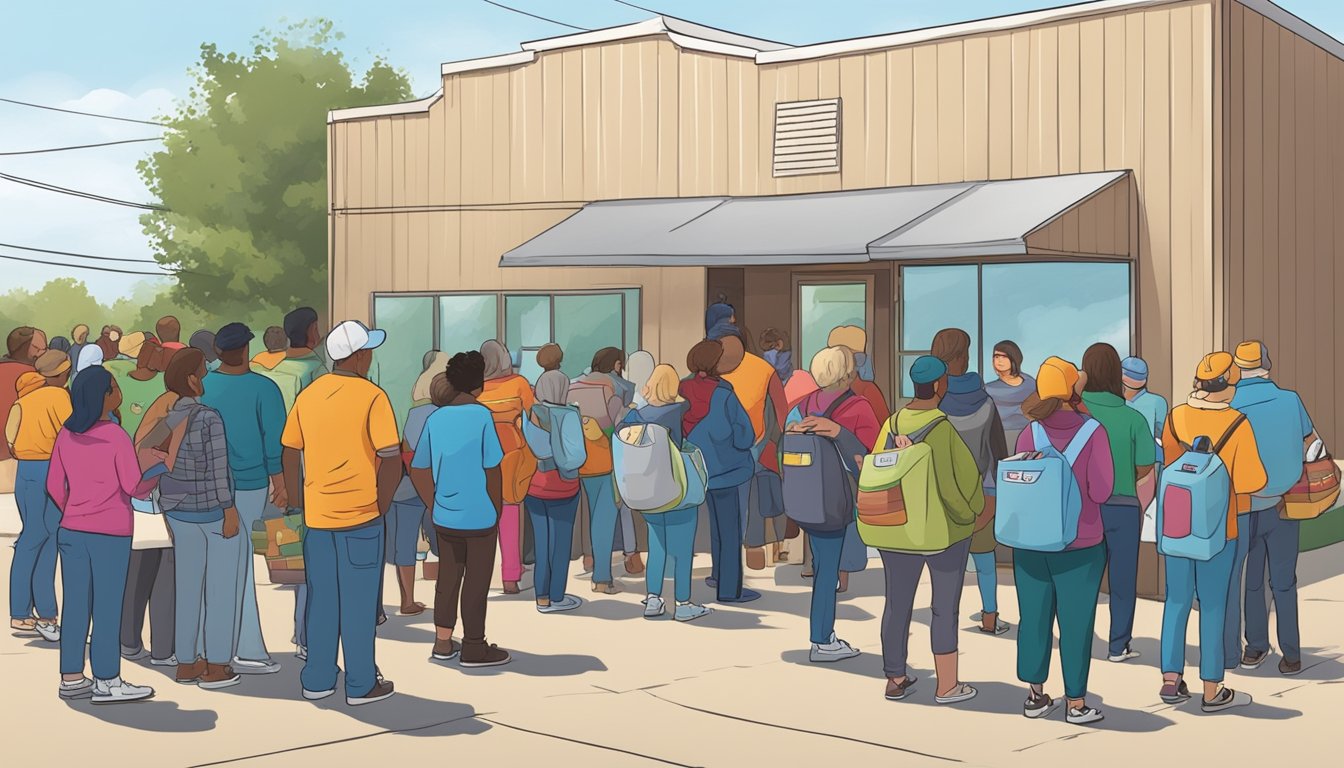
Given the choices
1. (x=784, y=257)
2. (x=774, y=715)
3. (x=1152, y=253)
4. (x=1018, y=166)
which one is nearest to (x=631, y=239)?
(x=784, y=257)

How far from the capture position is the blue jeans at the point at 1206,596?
7.82m

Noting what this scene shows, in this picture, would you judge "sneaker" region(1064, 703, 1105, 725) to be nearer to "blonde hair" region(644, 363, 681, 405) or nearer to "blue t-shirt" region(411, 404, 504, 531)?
"blue t-shirt" region(411, 404, 504, 531)

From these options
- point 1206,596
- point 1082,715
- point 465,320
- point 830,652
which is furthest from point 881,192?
point 1082,715

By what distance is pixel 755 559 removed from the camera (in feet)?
40.9

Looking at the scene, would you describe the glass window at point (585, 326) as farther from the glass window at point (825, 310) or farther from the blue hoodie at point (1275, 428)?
the blue hoodie at point (1275, 428)

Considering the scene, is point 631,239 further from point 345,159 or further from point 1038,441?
point 1038,441

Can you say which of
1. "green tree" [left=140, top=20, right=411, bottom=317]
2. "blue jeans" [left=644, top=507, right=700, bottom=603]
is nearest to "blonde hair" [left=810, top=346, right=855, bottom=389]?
"blue jeans" [left=644, top=507, right=700, bottom=603]

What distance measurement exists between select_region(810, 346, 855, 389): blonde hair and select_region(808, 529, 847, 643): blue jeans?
874 mm

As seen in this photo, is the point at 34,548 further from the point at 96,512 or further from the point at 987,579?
the point at 987,579

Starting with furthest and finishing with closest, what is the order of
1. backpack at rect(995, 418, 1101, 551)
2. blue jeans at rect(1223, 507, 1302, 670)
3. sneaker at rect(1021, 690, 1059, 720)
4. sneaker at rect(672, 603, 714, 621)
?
sneaker at rect(672, 603, 714, 621) → blue jeans at rect(1223, 507, 1302, 670) → sneaker at rect(1021, 690, 1059, 720) → backpack at rect(995, 418, 1101, 551)

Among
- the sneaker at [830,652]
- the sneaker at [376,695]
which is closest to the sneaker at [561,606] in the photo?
the sneaker at [830,652]

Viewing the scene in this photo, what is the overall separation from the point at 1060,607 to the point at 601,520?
4590 mm

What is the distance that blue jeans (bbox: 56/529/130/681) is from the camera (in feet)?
25.8

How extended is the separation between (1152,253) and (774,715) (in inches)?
254
